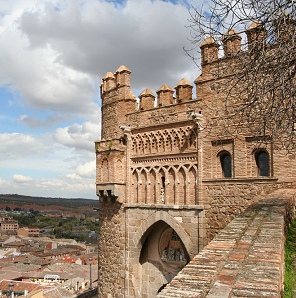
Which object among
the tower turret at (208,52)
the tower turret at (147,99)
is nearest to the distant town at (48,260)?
the tower turret at (147,99)

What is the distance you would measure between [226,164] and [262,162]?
37.6 inches

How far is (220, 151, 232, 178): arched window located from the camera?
1003 centimetres

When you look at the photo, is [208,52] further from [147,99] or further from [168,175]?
[168,175]

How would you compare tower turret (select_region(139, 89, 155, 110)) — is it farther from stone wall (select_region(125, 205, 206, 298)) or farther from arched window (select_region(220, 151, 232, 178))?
stone wall (select_region(125, 205, 206, 298))

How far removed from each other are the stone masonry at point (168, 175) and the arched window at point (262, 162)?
24 mm

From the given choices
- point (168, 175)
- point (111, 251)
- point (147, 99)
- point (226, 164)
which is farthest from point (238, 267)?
point (111, 251)

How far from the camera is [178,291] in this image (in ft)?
8.72

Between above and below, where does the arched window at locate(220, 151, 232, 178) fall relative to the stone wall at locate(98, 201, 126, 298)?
above

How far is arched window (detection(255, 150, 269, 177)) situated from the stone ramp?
4601 millimetres

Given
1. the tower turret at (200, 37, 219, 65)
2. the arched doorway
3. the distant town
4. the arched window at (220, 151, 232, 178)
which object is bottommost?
the distant town

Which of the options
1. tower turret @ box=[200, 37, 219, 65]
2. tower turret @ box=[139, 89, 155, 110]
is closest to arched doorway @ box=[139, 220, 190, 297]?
tower turret @ box=[139, 89, 155, 110]

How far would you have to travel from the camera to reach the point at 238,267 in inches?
125

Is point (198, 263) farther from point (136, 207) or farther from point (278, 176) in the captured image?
point (136, 207)

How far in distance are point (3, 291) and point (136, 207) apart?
130 feet
